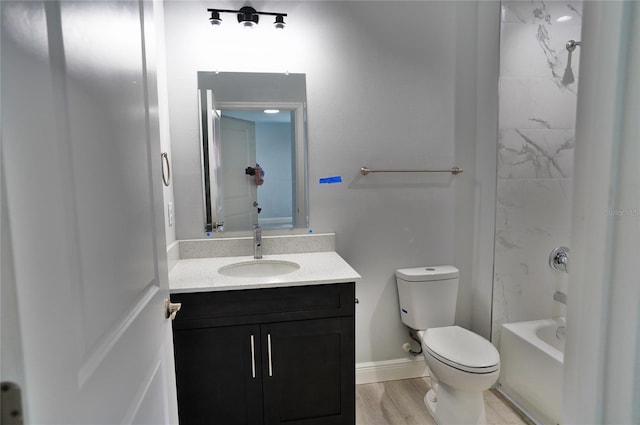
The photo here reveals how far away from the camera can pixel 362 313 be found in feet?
7.48

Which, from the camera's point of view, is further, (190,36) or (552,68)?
(552,68)

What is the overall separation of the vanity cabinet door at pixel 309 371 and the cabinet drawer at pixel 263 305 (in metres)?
0.05

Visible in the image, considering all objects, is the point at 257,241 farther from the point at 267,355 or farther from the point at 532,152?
the point at 532,152

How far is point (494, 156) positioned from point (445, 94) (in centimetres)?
49

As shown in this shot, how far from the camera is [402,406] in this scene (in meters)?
2.07

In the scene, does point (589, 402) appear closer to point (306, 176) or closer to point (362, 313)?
point (306, 176)

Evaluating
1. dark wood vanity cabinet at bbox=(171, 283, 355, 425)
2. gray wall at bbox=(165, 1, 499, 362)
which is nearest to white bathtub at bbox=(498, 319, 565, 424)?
gray wall at bbox=(165, 1, 499, 362)

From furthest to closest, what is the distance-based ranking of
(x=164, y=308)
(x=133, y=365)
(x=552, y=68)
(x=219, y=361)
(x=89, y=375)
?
(x=552, y=68)
(x=219, y=361)
(x=164, y=308)
(x=133, y=365)
(x=89, y=375)

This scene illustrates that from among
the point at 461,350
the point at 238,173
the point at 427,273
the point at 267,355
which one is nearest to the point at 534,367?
the point at 461,350

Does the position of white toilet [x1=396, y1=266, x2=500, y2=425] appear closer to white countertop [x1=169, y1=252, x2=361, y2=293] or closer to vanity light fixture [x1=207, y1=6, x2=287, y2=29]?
white countertop [x1=169, y1=252, x2=361, y2=293]

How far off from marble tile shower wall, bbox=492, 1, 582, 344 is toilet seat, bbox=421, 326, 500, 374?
0.41m

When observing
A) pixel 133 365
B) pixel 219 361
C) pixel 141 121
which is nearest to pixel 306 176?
pixel 219 361

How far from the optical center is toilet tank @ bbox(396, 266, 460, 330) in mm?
2164

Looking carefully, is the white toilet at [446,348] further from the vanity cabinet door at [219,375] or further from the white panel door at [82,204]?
the white panel door at [82,204]
